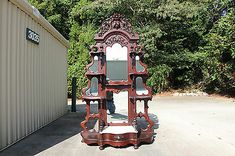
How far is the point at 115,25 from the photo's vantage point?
629 cm

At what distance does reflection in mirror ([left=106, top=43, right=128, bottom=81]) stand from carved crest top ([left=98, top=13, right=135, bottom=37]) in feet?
1.09

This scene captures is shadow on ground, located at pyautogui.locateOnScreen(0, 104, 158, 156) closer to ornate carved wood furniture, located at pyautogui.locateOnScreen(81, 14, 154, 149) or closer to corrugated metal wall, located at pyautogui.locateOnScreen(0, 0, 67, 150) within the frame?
corrugated metal wall, located at pyautogui.locateOnScreen(0, 0, 67, 150)

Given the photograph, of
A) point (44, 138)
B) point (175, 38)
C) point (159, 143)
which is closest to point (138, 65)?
point (159, 143)

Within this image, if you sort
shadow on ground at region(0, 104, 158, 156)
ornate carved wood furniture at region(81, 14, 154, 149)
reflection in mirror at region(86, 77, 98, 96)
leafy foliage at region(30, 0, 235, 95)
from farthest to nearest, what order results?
leafy foliage at region(30, 0, 235, 95) → reflection in mirror at region(86, 77, 98, 96) → ornate carved wood furniture at region(81, 14, 154, 149) → shadow on ground at region(0, 104, 158, 156)

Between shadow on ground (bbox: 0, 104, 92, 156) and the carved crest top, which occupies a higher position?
the carved crest top

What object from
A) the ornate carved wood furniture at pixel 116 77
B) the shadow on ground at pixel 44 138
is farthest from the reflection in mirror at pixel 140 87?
the shadow on ground at pixel 44 138

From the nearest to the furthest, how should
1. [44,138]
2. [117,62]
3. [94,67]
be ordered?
[94,67] < [117,62] < [44,138]

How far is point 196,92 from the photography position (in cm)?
2038

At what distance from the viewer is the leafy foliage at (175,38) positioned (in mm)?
19000

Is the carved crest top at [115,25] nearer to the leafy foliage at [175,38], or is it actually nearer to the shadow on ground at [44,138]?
the shadow on ground at [44,138]

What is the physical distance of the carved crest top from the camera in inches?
248

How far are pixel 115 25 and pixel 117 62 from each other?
0.74 m

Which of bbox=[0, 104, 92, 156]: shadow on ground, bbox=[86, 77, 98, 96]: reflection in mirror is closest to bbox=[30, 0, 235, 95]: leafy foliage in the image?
bbox=[0, 104, 92, 156]: shadow on ground

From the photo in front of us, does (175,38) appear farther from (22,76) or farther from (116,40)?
(22,76)
